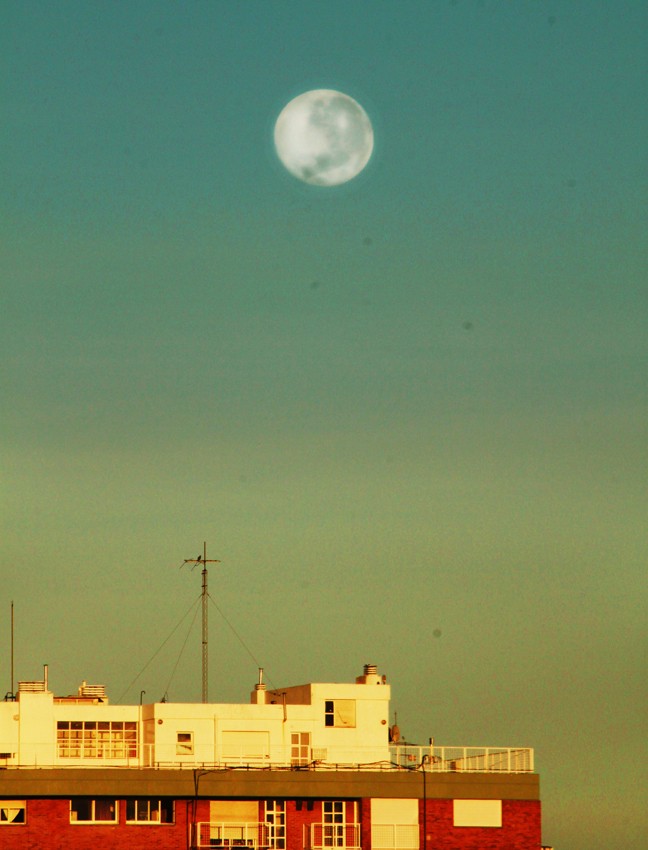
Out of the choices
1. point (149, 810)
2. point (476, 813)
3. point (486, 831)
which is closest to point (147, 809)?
point (149, 810)

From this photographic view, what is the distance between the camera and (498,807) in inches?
3356

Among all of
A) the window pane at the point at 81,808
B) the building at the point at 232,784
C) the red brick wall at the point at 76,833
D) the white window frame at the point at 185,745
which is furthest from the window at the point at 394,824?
the window pane at the point at 81,808

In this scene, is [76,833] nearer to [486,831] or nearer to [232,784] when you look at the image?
[232,784]

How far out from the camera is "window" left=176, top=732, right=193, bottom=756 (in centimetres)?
8912

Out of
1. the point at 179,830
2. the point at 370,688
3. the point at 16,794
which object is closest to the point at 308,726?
the point at 370,688

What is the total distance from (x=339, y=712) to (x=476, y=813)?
10124mm

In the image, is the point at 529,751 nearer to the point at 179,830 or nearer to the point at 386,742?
the point at 386,742

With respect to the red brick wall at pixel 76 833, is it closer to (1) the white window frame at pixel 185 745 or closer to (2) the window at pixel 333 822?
(1) the white window frame at pixel 185 745

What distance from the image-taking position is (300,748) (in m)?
90.7

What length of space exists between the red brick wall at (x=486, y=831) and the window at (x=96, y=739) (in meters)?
15.4

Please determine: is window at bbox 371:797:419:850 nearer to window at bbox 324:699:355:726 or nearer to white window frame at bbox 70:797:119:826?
window at bbox 324:699:355:726

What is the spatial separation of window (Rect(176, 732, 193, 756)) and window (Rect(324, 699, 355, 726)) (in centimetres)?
696

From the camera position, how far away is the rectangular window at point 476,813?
278ft

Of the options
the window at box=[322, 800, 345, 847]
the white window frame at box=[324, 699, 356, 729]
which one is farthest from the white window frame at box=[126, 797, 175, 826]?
the white window frame at box=[324, 699, 356, 729]
